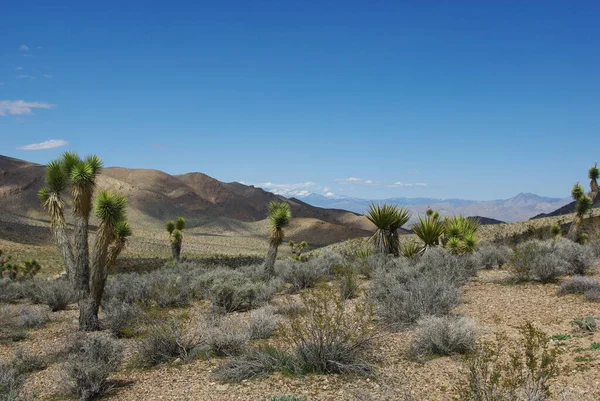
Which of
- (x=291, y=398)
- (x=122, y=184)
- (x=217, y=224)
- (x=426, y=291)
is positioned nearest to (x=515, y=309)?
(x=426, y=291)

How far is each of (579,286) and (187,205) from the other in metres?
98.2

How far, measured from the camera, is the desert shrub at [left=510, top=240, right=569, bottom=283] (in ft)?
41.3

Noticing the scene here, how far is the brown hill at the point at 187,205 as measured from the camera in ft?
253

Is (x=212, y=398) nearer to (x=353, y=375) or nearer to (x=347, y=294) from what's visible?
(x=353, y=375)

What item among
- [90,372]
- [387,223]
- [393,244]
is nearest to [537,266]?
[387,223]

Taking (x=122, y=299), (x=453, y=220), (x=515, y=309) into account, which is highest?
(x=453, y=220)

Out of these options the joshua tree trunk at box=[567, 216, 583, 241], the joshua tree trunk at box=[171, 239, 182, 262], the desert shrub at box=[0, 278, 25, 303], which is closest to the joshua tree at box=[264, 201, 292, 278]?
the joshua tree trunk at box=[171, 239, 182, 262]

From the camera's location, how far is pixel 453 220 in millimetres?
20125

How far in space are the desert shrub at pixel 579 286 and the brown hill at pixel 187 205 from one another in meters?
46.7

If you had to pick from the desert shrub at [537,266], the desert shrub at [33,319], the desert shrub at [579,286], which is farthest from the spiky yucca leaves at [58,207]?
the desert shrub at [579,286]

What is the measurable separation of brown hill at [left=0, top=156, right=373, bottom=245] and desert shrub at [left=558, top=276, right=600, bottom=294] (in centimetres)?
4667

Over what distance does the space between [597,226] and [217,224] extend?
2662 inches

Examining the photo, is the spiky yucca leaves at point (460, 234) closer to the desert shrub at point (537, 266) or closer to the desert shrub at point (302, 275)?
the desert shrub at point (537, 266)

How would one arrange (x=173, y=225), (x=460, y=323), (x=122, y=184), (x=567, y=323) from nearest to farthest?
(x=460, y=323), (x=567, y=323), (x=173, y=225), (x=122, y=184)
